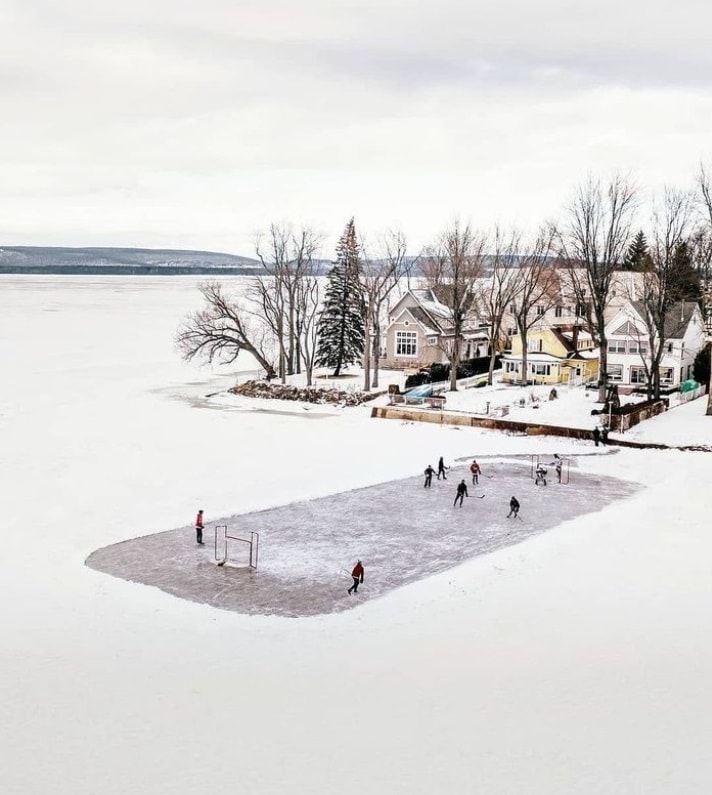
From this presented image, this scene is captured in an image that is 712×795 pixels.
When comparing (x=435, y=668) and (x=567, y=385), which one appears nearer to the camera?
(x=435, y=668)

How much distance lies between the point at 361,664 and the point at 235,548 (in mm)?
6540

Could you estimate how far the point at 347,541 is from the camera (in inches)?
806

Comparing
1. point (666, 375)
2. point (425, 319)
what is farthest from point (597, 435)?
point (425, 319)

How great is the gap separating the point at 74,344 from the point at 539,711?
70544 millimetres

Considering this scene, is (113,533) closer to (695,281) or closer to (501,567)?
(501,567)

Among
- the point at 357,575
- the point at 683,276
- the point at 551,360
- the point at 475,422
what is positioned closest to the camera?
the point at 357,575

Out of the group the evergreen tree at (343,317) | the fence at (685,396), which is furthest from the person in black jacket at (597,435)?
the evergreen tree at (343,317)

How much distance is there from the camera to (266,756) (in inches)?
448

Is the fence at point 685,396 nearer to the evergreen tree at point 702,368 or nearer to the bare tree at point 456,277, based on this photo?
the evergreen tree at point 702,368

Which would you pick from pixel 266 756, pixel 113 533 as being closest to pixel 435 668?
pixel 266 756

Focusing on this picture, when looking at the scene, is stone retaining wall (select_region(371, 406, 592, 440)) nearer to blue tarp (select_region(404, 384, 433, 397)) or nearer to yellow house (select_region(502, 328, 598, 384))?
blue tarp (select_region(404, 384, 433, 397))

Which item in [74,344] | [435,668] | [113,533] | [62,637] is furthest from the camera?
[74,344]

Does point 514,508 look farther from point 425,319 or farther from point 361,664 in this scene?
point 425,319

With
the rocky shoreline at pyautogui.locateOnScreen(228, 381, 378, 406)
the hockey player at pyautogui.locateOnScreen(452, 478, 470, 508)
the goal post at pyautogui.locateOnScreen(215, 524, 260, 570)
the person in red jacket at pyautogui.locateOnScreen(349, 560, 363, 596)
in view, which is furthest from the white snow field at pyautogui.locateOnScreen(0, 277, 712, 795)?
the rocky shoreline at pyautogui.locateOnScreen(228, 381, 378, 406)
